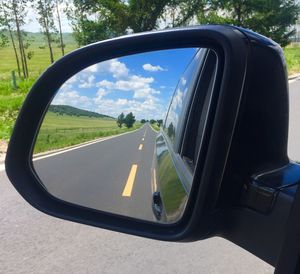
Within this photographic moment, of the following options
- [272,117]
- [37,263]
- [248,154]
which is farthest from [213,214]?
[37,263]

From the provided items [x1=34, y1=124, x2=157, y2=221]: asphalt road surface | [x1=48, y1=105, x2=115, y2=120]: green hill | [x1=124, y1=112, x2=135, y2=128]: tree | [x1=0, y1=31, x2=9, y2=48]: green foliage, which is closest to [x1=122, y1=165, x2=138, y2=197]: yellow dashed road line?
[x1=34, y1=124, x2=157, y2=221]: asphalt road surface

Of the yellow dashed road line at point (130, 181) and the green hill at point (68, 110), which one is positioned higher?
the green hill at point (68, 110)

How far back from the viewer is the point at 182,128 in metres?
1.52

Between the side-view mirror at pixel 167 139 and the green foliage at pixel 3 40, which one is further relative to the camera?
the green foliage at pixel 3 40

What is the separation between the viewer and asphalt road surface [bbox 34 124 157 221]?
1.32 meters

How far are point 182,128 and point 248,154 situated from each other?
0.37 meters

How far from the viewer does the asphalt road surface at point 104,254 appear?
3.26 metres

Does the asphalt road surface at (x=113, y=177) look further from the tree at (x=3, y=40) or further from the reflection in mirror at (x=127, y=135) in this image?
the tree at (x=3, y=40)

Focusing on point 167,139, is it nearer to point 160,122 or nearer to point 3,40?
point 160,122

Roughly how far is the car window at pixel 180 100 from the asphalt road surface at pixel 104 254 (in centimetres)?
190

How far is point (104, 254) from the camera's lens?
3.52 metres

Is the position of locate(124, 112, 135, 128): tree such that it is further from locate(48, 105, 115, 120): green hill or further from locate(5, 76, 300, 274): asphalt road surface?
locate(5, 76, 300, 274): asphalt road surface

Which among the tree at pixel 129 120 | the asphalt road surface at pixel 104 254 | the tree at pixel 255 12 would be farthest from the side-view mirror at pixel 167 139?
the tree at pixel 255 12

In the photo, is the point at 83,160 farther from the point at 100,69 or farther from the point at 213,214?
the point at 213,214
